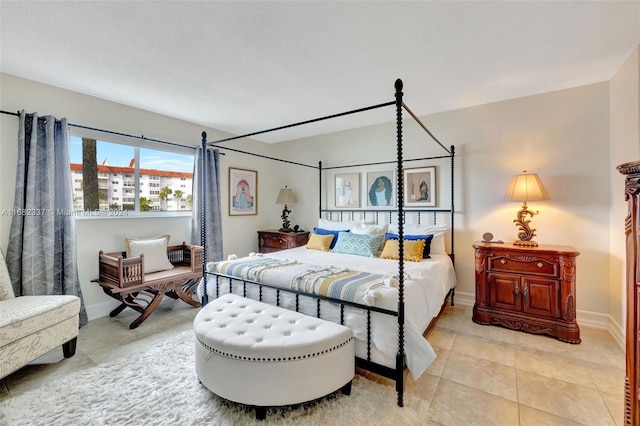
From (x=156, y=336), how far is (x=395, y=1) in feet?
10.9

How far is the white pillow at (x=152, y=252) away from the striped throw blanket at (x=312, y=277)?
3.51ft

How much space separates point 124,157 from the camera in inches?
136

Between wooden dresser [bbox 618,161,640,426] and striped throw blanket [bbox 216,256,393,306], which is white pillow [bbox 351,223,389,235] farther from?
wooden dresser [bbox 618,161,640,426]

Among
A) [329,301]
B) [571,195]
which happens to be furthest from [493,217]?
[329,301]

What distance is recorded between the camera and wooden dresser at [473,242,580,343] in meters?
2.58

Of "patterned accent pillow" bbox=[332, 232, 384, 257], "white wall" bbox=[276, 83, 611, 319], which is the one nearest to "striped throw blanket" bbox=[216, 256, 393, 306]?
"patterned accent pillow" bbox=[332, 232, 384, 257]

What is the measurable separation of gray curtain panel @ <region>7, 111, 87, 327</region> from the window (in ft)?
Answer: 0.76

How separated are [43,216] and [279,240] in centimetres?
277

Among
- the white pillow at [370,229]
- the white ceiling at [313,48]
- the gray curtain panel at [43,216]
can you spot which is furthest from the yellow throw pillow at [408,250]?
the gray curtain panel at [43,216]

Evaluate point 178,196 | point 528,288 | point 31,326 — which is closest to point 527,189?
point 528,288

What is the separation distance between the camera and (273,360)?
1.60m

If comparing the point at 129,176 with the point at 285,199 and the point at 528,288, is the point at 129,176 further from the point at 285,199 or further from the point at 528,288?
the point at 528,288

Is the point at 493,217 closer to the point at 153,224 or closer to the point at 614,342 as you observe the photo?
the point at 614,342

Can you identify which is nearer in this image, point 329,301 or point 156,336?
point 329,301
